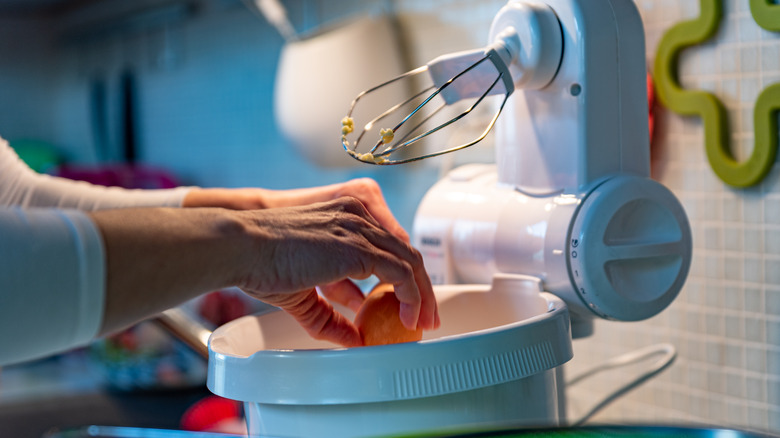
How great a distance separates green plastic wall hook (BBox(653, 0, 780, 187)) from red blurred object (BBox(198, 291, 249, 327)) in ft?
3.59

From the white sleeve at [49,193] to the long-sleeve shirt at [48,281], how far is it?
0.35 m

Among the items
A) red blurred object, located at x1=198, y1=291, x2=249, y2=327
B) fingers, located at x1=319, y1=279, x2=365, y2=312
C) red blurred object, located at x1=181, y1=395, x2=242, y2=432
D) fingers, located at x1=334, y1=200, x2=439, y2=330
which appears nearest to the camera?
fingers, located at x1=334, y1=200, x2=439, y2=330

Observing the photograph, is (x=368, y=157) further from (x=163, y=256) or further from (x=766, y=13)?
(x=766, y=13)

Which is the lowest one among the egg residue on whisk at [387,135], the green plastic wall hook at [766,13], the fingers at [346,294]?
the fingers at [346,294]

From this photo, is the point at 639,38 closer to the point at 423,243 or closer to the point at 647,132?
the point at 647,132

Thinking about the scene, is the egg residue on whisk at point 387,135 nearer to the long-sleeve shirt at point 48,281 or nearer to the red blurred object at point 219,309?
the long-sleeve shirt at point 48,281

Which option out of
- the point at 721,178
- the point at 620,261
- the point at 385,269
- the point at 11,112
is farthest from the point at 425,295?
→ the point at 11,112

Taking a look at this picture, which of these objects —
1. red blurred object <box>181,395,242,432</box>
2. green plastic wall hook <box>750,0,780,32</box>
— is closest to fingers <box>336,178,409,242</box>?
green plastic wall hook <box>750,0,780,32</box>

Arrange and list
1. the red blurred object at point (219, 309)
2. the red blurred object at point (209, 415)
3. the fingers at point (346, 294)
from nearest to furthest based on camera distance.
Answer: the fingers at point (346, 294) → the red blurred object at point (209, 415) → the red blurred object at point (219, 309)

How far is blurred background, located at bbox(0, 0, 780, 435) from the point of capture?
2.15 ft

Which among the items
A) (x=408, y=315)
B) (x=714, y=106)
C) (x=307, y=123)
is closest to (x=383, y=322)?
(x=408, y=315)

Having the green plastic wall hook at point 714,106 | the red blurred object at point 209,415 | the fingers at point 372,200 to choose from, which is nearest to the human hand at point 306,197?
the fingers at point 372,200

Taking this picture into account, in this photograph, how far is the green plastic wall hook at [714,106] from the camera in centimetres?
61

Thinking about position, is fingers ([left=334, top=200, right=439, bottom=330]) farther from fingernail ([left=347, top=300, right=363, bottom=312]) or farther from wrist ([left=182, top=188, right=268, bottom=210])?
wrist ([left=182, top=188, right=268, bottom=210])
